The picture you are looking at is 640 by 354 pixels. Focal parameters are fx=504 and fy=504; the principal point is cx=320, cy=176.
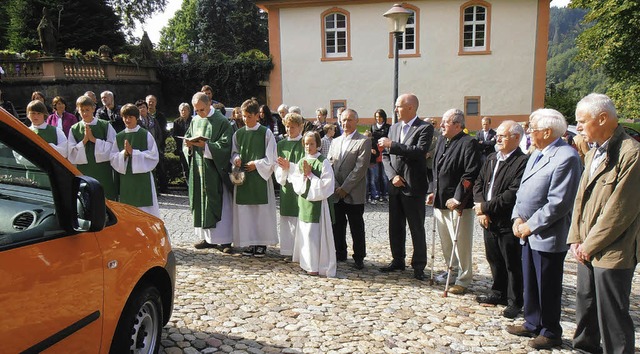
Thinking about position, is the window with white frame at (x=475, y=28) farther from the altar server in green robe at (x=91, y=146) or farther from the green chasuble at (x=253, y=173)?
the altar server in green robe at (x=91, y=146)

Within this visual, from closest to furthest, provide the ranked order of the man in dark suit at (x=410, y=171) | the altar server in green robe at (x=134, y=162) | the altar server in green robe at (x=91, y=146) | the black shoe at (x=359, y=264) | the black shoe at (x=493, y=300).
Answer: the black shoe at (x=493, y=300), the man in dark suit at (x=410, y=171), the black shoe at (x=359, y=264), the altar server in green robe at (x=134, y=162), the altar server in green robe at (x=91, y=146)

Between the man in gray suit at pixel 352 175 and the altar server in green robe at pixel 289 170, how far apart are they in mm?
511

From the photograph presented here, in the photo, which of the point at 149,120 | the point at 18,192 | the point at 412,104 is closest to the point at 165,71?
the point at 149,120

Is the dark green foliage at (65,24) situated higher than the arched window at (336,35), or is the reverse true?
the dark green foliage at (65,24)

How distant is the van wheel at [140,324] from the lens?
3.19 m

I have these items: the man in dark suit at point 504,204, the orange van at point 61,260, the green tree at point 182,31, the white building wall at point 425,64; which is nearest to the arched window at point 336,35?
the white building wall at point 425,64

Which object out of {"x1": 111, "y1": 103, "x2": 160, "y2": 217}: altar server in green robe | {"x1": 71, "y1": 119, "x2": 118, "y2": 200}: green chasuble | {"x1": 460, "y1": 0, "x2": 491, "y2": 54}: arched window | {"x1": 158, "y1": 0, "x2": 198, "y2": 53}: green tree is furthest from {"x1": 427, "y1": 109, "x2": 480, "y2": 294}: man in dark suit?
{"x1": 158, "y1": 0, "x2": 198, "y2": 53}: green tree

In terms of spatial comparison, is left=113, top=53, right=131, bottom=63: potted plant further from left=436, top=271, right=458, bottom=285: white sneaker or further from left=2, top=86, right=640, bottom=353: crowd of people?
left=436, top=271, right=458, bottom=285: white sneaker

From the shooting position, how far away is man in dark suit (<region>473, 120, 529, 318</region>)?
473cm

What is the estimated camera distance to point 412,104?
236 inches

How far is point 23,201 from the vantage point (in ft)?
9.68

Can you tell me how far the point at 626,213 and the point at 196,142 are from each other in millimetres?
5032

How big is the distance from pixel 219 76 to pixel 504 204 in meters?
26.1

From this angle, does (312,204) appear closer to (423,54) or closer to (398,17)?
(398,17)
